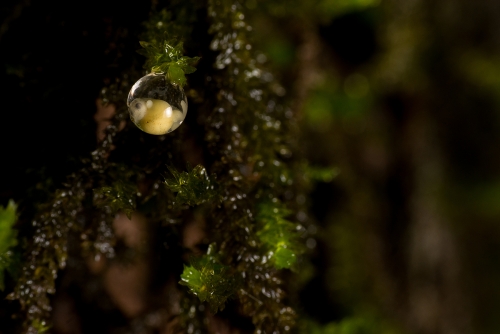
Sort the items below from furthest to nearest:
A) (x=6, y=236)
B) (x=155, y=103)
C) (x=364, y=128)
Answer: (x=364, y=128) < (x=6, y=236) < (x=155, y=103)

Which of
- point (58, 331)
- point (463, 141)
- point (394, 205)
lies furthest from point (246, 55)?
point (463, 141)

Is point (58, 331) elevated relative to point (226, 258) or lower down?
lower down

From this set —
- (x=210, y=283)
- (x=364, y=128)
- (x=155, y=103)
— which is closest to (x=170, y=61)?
(x=155, y=103)

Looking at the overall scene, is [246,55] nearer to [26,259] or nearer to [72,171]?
[72,171]

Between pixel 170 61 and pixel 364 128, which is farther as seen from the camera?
pixel 364 128

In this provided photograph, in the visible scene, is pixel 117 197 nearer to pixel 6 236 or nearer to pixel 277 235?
pixel 6 236

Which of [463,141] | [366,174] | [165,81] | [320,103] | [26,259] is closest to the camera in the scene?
[165,81]
